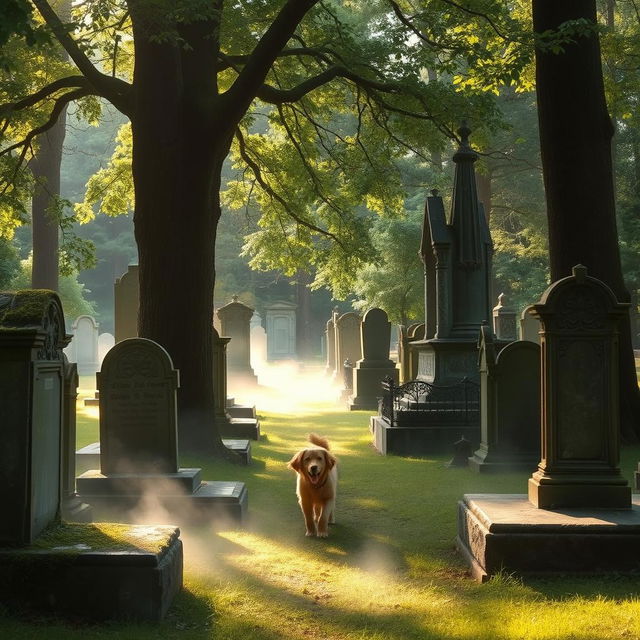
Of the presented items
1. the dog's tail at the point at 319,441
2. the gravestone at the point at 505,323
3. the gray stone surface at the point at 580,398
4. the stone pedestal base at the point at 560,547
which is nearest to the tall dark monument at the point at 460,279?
the dog's tail at the point at 319,441

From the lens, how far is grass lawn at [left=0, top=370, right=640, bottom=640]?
489 cm

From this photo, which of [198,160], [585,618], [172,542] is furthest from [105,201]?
[585,618]

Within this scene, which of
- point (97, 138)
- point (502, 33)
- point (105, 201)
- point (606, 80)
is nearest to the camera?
point (502, 33)

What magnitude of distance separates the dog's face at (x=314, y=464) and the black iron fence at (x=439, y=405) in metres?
5.73

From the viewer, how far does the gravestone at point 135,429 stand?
825cm

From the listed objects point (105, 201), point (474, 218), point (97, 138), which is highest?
point (97, 138)

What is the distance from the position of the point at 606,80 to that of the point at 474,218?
4.07 metres

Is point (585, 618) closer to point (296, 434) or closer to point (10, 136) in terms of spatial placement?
point (296, 434)

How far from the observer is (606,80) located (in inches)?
619

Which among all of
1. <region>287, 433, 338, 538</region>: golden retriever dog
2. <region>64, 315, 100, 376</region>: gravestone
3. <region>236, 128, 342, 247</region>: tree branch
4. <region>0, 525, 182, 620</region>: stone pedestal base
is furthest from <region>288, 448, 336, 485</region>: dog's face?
<region>64, 315, 100, 376</region>: gravestone

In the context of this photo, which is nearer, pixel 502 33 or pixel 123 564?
pixel 123 564

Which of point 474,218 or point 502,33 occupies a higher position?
point 502,33

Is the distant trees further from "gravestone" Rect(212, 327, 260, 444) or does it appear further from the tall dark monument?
"gravestone" Rect(212, 327, 260, 444)

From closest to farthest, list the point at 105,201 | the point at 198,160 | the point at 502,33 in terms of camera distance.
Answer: the point at 198,160, the point at 502,33, the point at 105,201
